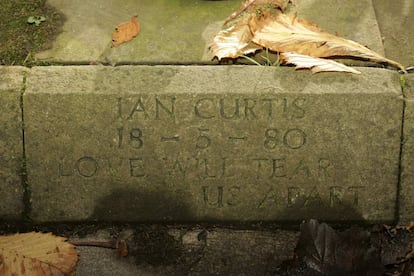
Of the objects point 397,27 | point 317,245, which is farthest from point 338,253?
point 397,27

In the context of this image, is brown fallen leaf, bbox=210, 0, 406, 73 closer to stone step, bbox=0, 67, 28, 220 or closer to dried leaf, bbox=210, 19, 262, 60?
dried leaf, bbox=210, 19, 262, 60

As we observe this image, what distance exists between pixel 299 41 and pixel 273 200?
55 centimetres

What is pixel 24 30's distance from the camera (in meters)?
2.48

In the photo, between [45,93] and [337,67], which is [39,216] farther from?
[337,67]

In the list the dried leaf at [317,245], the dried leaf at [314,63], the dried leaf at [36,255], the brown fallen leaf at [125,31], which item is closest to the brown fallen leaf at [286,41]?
the dried leaf at [314,63]

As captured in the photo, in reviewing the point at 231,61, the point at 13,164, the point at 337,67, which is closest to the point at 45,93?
the point at 13,164

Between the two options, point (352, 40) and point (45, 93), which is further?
point (352, 40)

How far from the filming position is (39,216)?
232 centimetres

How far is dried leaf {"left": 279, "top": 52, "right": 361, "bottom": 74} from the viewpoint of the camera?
222cm

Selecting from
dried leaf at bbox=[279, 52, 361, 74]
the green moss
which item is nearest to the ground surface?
the green moss

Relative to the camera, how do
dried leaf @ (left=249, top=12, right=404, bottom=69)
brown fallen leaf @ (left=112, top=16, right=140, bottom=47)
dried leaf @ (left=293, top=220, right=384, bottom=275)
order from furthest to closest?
1. brown fallen leaf @ (left=112, top=16, right=140, bottom=47)
2. dried leaf @ (left=249, top=12, right=404, bottom=69)
3. dried leaf @ (left=293, top=220, right=384, bottom=275)

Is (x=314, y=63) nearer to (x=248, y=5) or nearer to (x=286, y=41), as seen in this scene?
(x=286, y=41)

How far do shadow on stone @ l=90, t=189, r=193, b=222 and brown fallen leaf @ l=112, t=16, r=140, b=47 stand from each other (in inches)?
21.3

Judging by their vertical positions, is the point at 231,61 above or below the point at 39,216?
above
